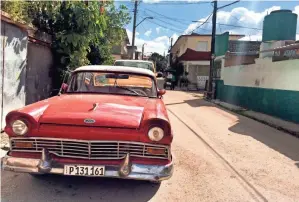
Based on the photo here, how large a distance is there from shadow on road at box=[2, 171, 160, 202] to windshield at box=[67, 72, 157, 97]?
57.8 inches

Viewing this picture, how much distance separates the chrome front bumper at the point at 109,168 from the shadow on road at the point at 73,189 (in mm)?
399

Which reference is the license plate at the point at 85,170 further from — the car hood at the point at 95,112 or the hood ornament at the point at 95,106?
the hood ornament at the point at 95,106

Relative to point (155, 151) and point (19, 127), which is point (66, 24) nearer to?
point (19, 127)

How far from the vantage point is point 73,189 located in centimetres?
368

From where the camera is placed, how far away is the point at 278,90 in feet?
37.2

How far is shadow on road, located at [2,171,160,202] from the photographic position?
349 cm

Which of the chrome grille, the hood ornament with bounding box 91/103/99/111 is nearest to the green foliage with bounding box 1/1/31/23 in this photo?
the hood ornament with bounding box 91/103/99/111

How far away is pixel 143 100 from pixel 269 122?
718 cm

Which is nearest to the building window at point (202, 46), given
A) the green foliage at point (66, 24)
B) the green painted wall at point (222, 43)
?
the green painted wall at point (222, 43)

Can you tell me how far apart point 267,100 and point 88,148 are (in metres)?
10.5

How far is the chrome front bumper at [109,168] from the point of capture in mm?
3264

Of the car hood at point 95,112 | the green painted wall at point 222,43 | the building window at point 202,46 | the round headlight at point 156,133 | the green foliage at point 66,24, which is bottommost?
the round headlight at point 156,133

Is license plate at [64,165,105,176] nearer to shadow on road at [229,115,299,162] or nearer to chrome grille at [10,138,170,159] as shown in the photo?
chrome grille at [10,138,170,159]

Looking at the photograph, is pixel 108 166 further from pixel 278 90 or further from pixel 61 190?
pixel 278 90
